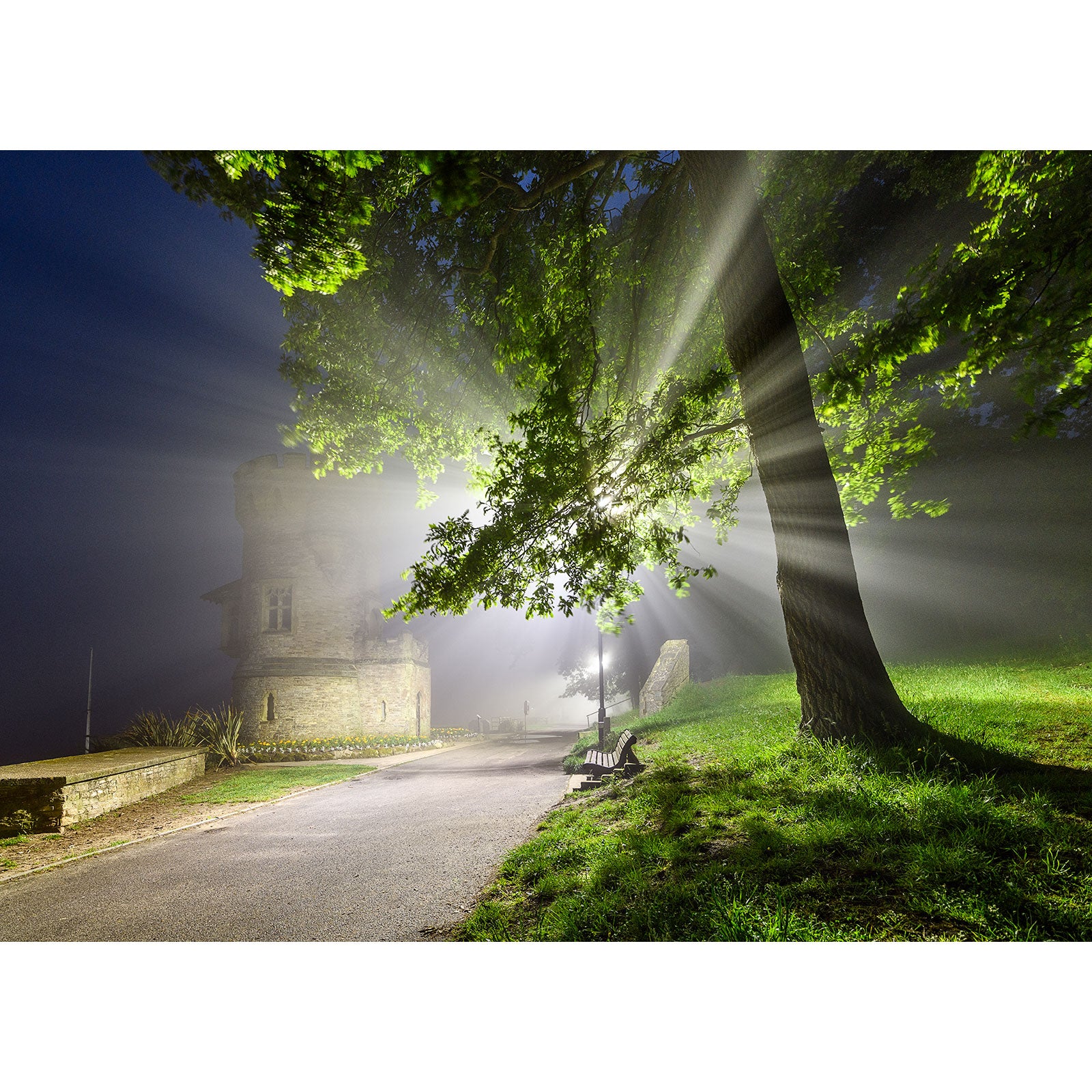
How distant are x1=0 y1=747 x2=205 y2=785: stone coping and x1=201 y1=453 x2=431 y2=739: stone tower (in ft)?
19.2

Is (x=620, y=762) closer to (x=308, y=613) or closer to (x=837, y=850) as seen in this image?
(x=837, y=850)

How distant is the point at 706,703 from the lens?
396 inches

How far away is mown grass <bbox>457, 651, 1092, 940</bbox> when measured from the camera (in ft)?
6.38

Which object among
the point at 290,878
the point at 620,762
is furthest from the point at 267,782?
the point at 620,762

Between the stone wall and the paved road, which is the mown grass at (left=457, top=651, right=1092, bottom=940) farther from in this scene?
the stone wall

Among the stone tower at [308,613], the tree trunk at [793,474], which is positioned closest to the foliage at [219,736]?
the stone tower at [308,613]

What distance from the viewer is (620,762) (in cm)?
540

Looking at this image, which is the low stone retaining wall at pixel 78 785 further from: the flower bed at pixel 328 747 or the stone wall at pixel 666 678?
the stone wall at pixel 666 678

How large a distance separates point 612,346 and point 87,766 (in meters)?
9.82

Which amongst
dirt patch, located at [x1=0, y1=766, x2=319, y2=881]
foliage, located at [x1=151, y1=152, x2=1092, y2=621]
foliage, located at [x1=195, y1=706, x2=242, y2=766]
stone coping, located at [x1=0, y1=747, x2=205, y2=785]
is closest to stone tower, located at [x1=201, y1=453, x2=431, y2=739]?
foliage, located at [x1=195, y1=706, x2=242, y2=766]

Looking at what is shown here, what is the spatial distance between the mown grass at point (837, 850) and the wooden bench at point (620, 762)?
3.81 ft

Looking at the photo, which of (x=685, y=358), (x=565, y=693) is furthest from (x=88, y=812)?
(x=565, y=693)

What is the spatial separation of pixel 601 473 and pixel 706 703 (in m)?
7.63

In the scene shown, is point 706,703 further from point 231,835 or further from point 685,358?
point 231,835
